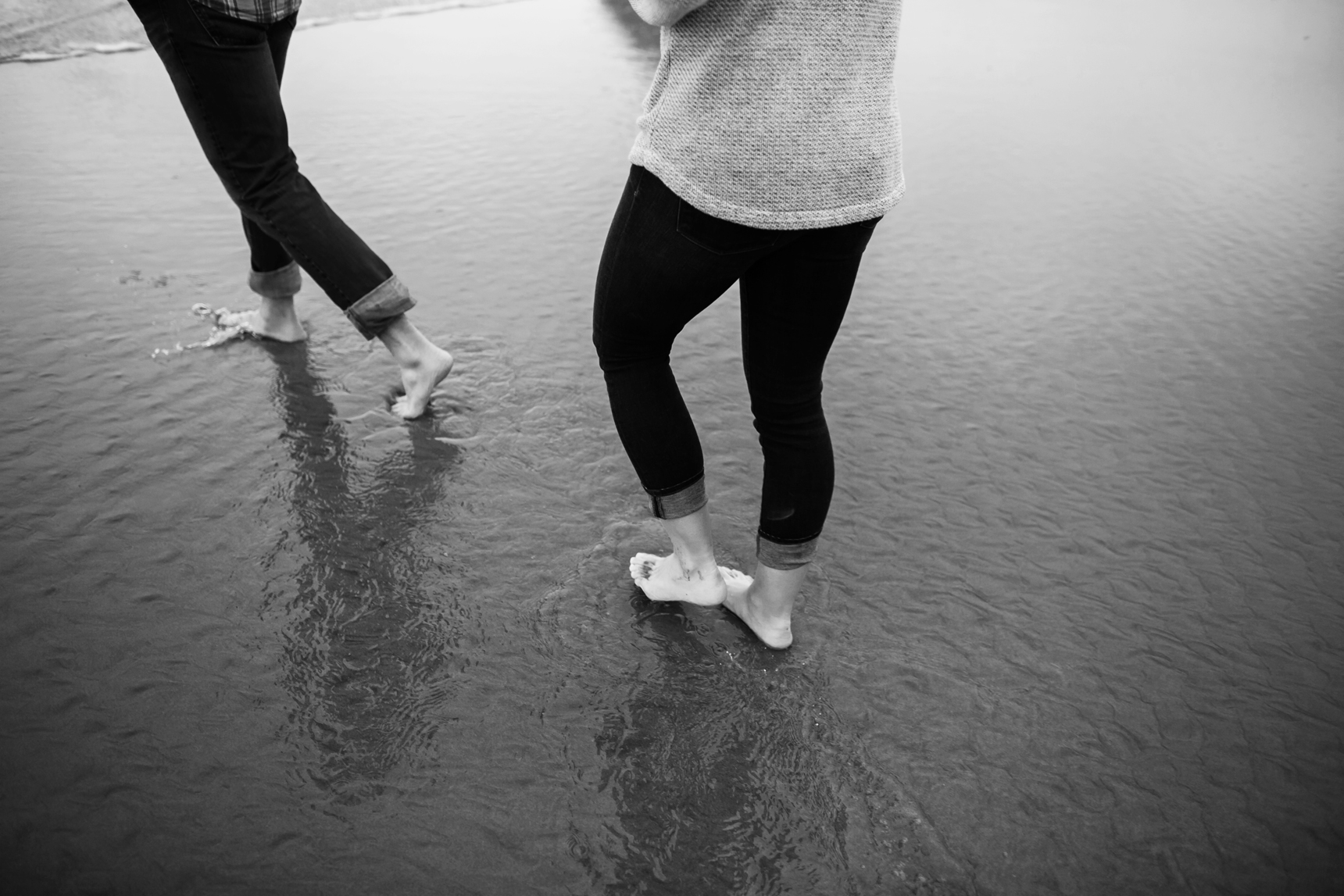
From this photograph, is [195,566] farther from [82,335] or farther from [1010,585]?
[1010,585]

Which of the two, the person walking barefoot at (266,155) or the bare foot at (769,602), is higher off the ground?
the person walking barefoot at (266,155)

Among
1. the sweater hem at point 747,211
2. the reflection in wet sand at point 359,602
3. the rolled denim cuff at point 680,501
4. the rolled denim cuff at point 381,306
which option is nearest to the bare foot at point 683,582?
the rolled denim cuff at point 680,501

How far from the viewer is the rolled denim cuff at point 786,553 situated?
1.62m

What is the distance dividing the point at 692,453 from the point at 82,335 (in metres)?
1.96

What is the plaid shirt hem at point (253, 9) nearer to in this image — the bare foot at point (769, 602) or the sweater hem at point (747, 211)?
the sweater hem at point (747, 211)

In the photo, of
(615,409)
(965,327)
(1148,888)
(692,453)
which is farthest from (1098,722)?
(965,327)

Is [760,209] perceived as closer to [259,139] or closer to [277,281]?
[259,139]

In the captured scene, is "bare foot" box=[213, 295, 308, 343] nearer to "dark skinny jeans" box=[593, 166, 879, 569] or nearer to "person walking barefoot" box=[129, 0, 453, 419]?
"person walking barefoot" box=[129, 0, 453, 419]

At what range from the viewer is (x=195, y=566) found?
1832mm

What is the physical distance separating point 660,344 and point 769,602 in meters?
0.53

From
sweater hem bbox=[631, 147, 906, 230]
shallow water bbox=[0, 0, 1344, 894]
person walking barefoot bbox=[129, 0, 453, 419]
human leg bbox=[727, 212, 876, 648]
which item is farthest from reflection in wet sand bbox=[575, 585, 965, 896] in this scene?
person walking barefoot bbox=[129, 0, 453, 419]

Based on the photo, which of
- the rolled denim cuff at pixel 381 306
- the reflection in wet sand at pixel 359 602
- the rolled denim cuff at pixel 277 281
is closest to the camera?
the reflection in wet sand at pixel 359 602

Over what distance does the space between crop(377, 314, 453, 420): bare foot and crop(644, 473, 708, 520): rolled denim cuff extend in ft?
3.03

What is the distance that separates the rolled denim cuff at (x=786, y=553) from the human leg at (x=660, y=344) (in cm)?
13
